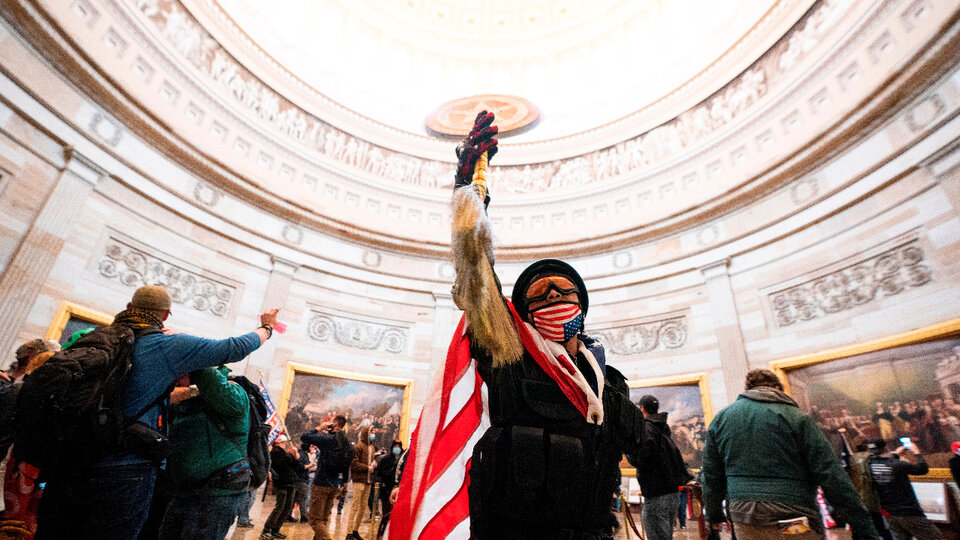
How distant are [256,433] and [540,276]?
109 inches

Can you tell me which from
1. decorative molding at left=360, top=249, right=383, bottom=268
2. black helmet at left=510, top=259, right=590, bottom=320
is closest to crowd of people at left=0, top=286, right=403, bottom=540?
black helmet at left=510, top=259, right=590, bottom=320

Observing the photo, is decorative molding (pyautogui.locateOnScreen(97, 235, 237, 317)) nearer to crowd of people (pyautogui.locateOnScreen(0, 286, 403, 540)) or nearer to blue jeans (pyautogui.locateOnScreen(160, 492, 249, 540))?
crowd of people (pyautogui.locateOnScreen(0, 286, 403, 540))

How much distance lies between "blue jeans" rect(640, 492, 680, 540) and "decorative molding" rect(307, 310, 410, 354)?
929 cm

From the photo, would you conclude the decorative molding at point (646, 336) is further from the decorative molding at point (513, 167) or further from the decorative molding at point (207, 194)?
the decorative molding at point (207, 194)

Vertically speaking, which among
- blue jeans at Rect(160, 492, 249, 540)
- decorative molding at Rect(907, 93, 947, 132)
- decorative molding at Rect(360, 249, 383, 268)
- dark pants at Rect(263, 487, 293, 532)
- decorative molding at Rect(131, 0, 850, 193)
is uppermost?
decorative molding at Rect(131, 0, 850, 193)

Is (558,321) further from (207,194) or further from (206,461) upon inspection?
(207,194)

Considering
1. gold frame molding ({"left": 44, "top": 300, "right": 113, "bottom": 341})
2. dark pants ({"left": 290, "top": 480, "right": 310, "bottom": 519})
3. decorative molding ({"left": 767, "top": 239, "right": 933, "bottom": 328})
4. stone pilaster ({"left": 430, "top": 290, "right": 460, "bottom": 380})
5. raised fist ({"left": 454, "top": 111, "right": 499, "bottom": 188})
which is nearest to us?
raised fist ({"left": 454, "top": 111, "right": 499, "bottom": 188})

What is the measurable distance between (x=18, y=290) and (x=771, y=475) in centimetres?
1040

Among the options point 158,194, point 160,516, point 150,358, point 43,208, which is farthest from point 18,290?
point 150,358

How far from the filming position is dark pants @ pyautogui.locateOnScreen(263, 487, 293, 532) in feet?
19.1

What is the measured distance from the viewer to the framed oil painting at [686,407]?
379 inches

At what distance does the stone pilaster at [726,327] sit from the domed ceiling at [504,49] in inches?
241

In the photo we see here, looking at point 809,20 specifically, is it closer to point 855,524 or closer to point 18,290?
point 855,524

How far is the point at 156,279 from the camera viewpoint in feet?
30.9
